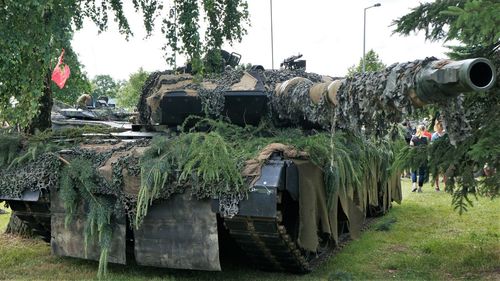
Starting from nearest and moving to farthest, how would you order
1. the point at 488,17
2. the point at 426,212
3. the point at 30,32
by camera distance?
the point at 488,17 → the point at 30,32 → the point at 426,212

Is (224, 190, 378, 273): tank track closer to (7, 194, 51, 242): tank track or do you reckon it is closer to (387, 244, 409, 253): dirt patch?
(387, 244, 409, 253): dirt patch

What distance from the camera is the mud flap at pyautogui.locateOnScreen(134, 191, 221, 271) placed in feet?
17.3

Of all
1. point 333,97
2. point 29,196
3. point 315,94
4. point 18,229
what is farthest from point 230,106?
point 18,229

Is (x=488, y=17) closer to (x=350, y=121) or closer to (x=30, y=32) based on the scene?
(x=350, y=121)

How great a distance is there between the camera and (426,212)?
1020 centimetres

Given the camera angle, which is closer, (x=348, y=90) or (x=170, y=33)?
(x=348, y=90)

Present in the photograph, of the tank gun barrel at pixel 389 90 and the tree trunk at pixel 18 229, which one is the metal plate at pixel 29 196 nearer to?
the tree trunk at pixel 18 229

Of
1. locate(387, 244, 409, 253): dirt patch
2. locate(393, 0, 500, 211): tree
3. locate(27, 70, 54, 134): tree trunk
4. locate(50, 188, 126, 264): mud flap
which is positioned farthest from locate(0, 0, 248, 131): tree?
locate(387, 244, 409, 253): dirt patch

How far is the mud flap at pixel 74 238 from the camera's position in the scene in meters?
5.78

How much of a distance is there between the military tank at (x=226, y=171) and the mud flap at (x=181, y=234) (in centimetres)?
1

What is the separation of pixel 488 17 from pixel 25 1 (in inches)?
157

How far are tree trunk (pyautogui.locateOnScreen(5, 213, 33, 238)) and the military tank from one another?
156 centimetres

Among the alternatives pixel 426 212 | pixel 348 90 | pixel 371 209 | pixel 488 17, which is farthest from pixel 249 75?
pixel 426 212

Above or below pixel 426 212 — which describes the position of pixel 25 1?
above
